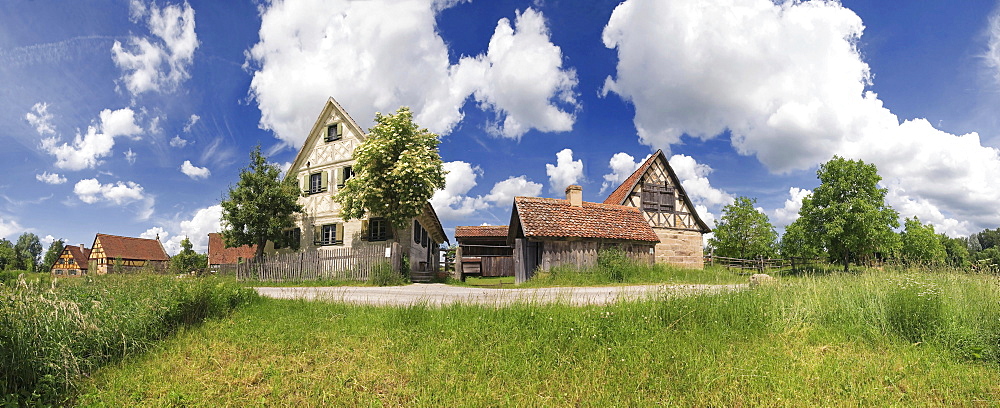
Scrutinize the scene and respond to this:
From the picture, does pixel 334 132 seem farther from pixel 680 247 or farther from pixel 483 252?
pixel 680 247

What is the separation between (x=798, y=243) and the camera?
30094mm

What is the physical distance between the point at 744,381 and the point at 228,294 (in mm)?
9782

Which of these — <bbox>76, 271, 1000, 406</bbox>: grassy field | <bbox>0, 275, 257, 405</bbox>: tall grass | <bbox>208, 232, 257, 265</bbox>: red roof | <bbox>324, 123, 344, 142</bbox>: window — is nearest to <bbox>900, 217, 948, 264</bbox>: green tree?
<bbox>76, 271, 1000, 406</bbox>: grassy field

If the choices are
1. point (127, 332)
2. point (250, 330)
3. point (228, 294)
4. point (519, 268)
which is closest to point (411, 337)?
point (250, 330)

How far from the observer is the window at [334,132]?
2673cm

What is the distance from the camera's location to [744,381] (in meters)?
5.93

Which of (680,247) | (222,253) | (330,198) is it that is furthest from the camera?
(222,253)

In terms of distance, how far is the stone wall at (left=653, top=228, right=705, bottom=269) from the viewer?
3102 cm

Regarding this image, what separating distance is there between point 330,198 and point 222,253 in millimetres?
28086

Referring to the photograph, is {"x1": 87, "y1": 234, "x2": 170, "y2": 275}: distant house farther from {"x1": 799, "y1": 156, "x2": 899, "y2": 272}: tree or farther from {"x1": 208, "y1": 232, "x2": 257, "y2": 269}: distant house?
{"x1": 799, "y1": 156, "x2": 899, "y2": 272}: tree

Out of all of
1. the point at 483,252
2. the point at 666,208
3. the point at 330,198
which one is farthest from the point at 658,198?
the point at 330,198

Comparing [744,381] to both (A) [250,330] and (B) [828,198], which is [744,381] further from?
(B) [828,198]

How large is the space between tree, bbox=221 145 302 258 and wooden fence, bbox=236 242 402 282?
3289 millimetres

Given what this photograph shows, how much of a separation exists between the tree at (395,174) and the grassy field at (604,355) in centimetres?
1245
